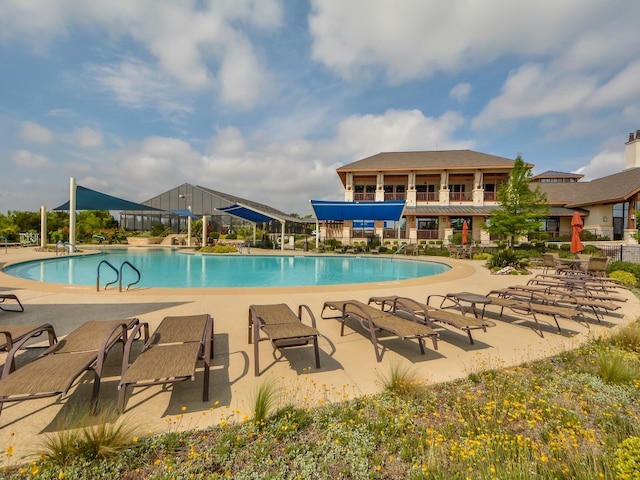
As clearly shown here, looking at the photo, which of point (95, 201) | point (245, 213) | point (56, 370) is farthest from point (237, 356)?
point (95, 201)

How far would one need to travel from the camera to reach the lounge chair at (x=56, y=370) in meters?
2.21

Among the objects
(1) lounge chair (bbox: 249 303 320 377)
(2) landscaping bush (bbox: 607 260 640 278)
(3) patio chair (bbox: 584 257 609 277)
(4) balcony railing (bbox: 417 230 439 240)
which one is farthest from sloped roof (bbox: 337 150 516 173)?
(1) lounge chair (bbox: 249 303 320 377)

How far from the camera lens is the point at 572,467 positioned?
200cm

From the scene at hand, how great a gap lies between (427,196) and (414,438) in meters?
29.4

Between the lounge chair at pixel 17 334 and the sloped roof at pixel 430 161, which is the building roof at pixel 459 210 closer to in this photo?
the sloped roof at pixel 430 161

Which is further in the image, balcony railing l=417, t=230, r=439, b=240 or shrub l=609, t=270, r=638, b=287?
balcony railing l=417, t=230, r=439, b=240

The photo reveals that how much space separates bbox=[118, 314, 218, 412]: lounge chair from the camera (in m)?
2.46

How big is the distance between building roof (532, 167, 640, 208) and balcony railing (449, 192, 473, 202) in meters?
5.67

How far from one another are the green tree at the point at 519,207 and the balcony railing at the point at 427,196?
882cm

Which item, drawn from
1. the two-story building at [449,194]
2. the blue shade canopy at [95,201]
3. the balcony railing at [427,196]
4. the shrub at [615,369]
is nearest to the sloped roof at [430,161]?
the two-story building at [449,194]

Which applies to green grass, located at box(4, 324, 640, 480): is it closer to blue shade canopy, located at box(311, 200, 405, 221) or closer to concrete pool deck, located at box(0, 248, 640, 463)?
concrete pool deck, located at box(0, 248, 640, 463)

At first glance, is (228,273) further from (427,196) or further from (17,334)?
(427,196)

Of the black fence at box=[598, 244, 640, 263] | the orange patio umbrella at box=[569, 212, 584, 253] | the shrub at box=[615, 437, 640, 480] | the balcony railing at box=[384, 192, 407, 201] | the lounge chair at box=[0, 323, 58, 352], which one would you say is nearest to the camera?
the shrub at box=[615, 437, 640, 480]

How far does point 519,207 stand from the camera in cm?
1995
